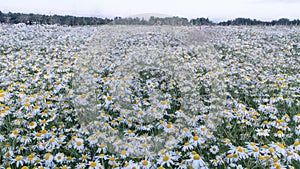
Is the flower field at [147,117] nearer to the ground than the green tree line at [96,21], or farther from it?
nearer to the ground

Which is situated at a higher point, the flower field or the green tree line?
the green tree line

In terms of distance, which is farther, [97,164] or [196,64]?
[196,64]

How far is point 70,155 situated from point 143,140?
129 centimetres

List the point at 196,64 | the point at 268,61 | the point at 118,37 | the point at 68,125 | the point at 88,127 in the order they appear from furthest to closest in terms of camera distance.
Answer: the point at 118,37 < the point at 268,61 < the point at 196,64 < the point at 68,125 < the point at 88,127

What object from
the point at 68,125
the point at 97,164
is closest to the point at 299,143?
the point at 97,164

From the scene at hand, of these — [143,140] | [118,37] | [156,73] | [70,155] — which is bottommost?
[70,155]

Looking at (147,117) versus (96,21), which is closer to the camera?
(147,117)

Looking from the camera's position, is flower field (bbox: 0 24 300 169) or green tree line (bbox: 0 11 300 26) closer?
Answer: flower field (bbox: 0 24 300 169)

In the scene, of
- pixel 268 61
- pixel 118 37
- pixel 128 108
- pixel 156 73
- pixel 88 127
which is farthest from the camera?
pixel 118 37

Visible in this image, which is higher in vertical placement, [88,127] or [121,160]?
[88,127]

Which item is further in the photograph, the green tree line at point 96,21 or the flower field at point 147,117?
the green tree line at point 96,21

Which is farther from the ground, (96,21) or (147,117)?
(96,21)

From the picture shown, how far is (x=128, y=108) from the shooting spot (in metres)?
5.88

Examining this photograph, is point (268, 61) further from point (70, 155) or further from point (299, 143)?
point (70, 155)
